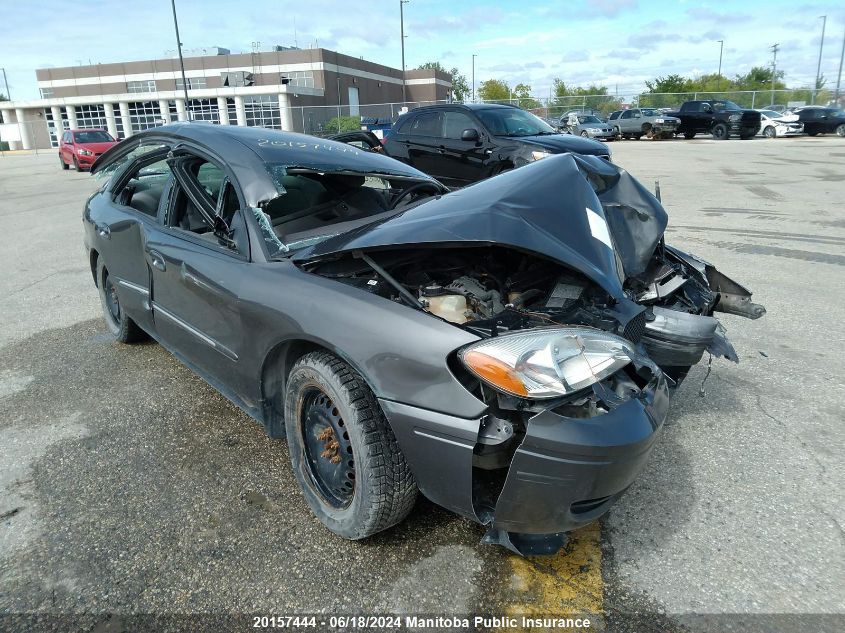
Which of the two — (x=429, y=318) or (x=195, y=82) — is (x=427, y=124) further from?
(x=195, y=82)

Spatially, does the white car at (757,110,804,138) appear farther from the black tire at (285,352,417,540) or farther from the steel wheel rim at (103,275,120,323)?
the black tire at (285,352,417,540)

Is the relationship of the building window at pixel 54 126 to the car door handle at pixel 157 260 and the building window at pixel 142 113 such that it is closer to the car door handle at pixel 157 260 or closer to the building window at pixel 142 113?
the building window at pixel 142 113

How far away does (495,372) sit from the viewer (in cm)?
187

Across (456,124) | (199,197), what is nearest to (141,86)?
(456,124)

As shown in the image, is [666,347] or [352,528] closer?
[352,528]

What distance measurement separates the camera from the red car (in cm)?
2248

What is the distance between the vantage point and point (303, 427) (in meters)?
2.51

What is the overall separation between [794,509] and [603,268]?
1355 mm

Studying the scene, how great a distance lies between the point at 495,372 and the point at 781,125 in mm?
32532

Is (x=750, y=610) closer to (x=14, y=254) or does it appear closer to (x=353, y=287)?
(x=353, y=287)

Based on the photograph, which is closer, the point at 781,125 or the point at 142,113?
the point at 781,125

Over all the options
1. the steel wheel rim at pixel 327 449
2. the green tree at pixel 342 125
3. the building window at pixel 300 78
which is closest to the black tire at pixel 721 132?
the green tree at pixel 342 125

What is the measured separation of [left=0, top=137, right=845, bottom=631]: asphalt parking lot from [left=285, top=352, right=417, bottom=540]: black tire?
16cm

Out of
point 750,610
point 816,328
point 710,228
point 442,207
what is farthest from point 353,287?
point 710,228
